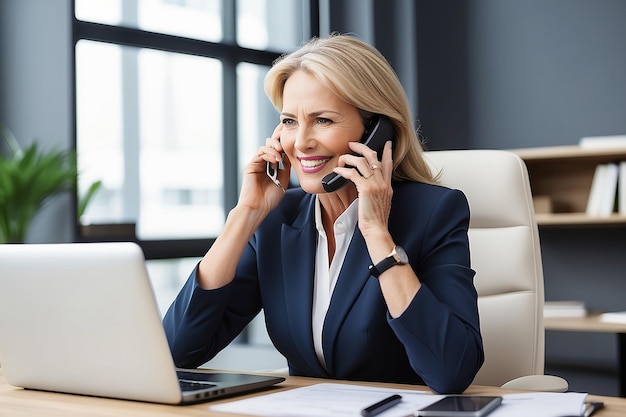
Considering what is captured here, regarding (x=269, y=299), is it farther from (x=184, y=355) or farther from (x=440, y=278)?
(x=440, y=278)

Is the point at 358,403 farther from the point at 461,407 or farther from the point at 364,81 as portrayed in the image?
the point at 364,81

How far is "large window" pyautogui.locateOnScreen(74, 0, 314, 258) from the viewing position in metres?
3.85

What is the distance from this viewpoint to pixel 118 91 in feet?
12.9

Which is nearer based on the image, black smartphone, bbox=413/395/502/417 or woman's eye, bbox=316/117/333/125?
black smartphone, bbox=413/395/502/417

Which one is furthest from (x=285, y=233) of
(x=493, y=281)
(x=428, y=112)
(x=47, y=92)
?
(x=428, y=112)

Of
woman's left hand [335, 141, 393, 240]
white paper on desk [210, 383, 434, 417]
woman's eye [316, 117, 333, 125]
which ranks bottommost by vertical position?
white paper on desk [210, 383, 434, 417]

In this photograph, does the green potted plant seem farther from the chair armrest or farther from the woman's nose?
the chair armrest

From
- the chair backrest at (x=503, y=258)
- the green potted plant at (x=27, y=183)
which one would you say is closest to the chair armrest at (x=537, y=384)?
the chair backrest at (x=503, y=258)

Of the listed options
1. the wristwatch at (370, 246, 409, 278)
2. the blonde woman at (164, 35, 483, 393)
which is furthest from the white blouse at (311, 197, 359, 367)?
the wristwatch at (370, 246, 409, 278)

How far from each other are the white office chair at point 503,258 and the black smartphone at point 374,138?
0.29m

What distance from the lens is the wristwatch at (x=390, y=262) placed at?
152 centimetres

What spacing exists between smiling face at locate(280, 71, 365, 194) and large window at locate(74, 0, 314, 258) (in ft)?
7.26

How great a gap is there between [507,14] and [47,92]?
92.1 inches

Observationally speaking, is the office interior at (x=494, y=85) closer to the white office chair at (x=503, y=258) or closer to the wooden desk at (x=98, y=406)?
the white office chair at (x=503, y=258)
